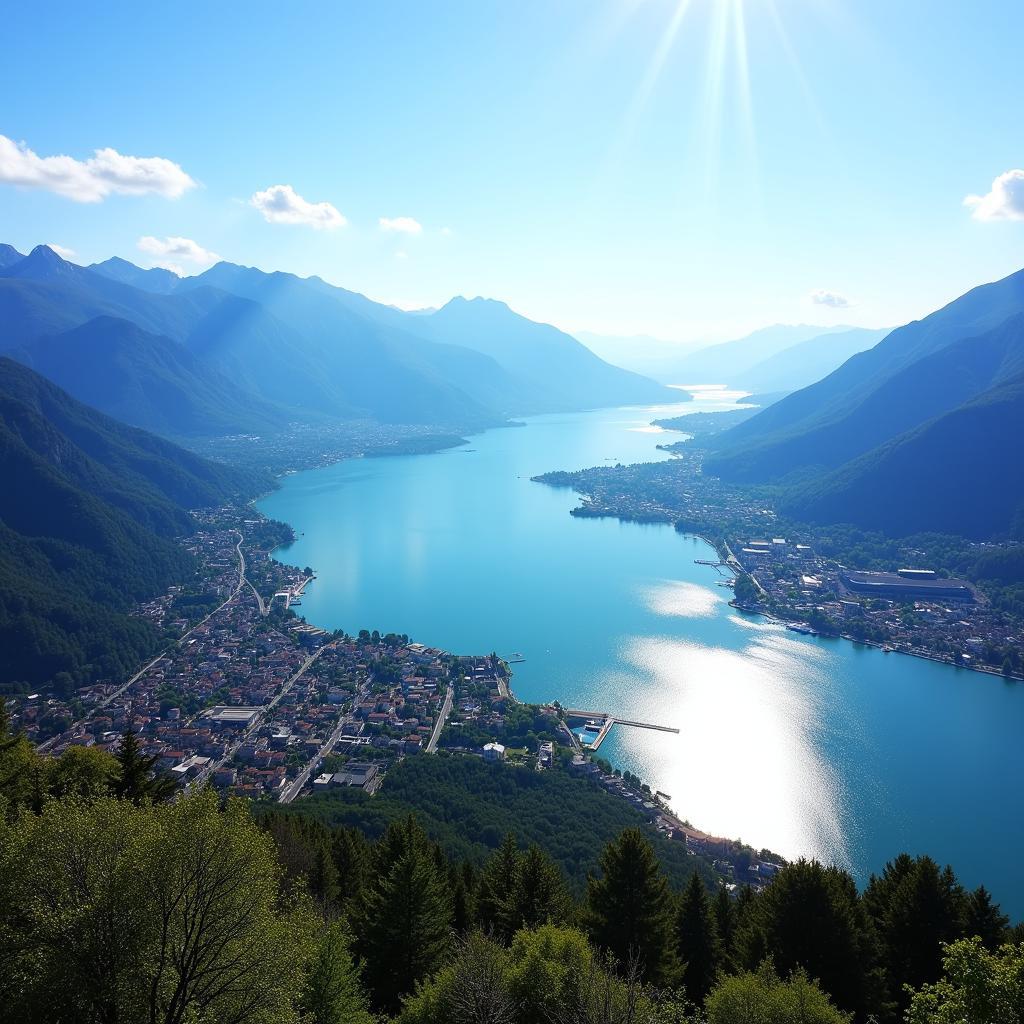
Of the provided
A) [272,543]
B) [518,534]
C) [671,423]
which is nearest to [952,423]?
[518,534]

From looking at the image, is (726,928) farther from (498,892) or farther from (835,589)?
(835,589)

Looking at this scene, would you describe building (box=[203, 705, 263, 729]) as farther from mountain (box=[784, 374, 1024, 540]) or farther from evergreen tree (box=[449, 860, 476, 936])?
mountain (box=[784, 374, 1024, 540])

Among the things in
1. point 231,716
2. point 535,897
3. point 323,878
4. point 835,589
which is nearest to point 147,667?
point 231,716

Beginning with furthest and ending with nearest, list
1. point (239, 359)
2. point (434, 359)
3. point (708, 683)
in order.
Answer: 1. point (434, 359)
2. point (239, 359)
3. point (708, 683)

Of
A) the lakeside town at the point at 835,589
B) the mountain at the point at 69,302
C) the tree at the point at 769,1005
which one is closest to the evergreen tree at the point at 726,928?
the tree at the point at 769,1005

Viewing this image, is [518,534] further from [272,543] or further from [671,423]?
[671,423]
